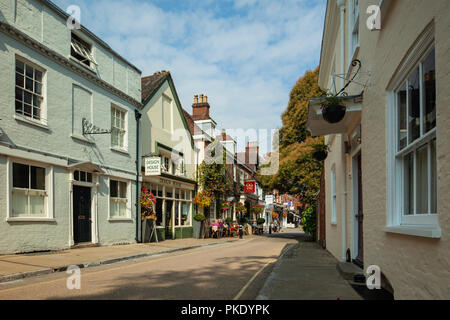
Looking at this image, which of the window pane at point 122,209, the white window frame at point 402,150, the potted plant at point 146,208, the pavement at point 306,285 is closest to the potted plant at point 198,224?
the potted plant at point 146,208

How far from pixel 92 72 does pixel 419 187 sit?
12297mm

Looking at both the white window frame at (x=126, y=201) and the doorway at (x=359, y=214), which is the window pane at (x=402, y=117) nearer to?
the doorway at (x=359, y=214)

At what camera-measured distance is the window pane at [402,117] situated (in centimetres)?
453

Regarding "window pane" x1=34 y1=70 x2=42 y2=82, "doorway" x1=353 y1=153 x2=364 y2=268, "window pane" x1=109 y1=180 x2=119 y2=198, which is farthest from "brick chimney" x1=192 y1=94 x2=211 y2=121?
"doorway" x1=353 y1=153 x2=364 y2=268

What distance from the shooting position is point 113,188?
48.6 ft

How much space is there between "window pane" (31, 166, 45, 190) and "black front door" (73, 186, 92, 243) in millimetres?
1386

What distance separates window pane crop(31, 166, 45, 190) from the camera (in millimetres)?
10773

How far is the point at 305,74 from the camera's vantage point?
89.2 ft

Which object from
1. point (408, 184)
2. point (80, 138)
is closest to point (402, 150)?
point (408, 184)

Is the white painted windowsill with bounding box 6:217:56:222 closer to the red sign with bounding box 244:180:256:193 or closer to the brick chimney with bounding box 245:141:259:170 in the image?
the red sign with bounding box 244:180:256:193

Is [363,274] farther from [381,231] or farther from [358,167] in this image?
[358,167]

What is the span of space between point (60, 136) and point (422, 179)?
1078cm

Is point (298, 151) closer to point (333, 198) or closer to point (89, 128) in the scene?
point (333, 198)
